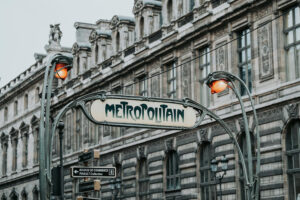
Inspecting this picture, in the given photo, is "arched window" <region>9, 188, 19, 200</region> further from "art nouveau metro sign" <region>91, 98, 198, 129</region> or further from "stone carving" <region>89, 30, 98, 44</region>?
"art nouveau metro sign" <region>91, 98, 198, 129</region>

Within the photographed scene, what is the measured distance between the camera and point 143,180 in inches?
1594

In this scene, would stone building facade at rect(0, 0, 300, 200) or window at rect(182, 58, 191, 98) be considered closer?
stone building facade at rect(0, 0, 300, 200)

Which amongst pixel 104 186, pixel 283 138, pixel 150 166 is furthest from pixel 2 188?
pixel 283 138

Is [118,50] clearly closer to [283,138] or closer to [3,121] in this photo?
[283,138]

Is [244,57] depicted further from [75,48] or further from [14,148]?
[14,148]

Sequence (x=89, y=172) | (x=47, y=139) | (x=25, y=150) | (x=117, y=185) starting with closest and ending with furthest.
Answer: (x=47, y=139), (x=89, y=172), (x=117, y=185), (x=25, y=150)

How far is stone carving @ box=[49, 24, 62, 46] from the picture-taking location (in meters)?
60.8

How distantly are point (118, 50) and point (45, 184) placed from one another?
29.9 meters

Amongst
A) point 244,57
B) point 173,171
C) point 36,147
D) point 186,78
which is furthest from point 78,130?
point 244,57

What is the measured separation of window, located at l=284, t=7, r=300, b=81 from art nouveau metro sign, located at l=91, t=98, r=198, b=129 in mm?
14005

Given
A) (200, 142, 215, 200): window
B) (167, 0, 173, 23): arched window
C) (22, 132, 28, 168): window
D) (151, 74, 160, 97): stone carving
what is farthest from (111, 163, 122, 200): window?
(22, 132, 28, 168): window

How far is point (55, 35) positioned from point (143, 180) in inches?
956

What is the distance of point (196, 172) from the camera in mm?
34625

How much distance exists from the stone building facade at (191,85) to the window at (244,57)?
1.8 inches
